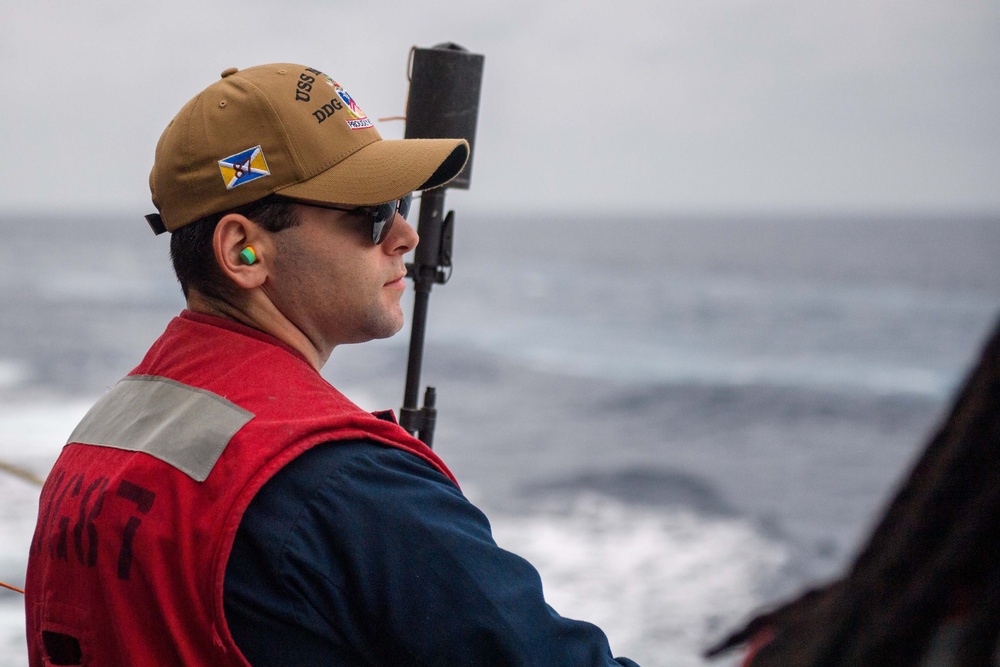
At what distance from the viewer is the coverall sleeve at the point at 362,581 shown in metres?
1.34

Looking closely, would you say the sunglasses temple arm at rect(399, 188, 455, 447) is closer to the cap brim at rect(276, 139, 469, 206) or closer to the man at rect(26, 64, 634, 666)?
the cap brim at rect(276, 139, 469, 206)

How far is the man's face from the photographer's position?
1.64 metres

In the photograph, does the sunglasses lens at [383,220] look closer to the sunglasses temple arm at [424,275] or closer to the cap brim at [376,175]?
the cap brim at [376,175]

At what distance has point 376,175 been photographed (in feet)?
5.57

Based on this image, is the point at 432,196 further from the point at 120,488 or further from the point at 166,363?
the point at 120,488

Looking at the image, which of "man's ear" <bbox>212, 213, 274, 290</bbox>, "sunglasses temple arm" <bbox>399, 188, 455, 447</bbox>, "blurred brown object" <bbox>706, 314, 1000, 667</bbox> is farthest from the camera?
"sunglasses temple arm" <bbox>399, 188, 455, 447</bbox>

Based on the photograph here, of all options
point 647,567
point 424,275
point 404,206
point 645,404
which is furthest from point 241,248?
point 645,404

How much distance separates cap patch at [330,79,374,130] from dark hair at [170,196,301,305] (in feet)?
0.64

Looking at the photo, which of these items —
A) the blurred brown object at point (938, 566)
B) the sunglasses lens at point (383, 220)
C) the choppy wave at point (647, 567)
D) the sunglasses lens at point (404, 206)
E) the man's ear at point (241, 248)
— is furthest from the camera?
the choppy wave at point (647, 567)

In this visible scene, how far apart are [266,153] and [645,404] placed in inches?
1014

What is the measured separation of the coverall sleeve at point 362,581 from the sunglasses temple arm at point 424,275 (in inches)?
49.3

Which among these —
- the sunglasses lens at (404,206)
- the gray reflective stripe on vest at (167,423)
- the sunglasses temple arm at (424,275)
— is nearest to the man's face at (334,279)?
the sunglasses lens at (404,206)

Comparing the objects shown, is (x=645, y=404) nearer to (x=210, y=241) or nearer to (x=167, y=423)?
(x=210, y=241)

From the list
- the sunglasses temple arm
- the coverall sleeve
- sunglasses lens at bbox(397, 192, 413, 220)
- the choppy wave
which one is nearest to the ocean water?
the choppy wave
